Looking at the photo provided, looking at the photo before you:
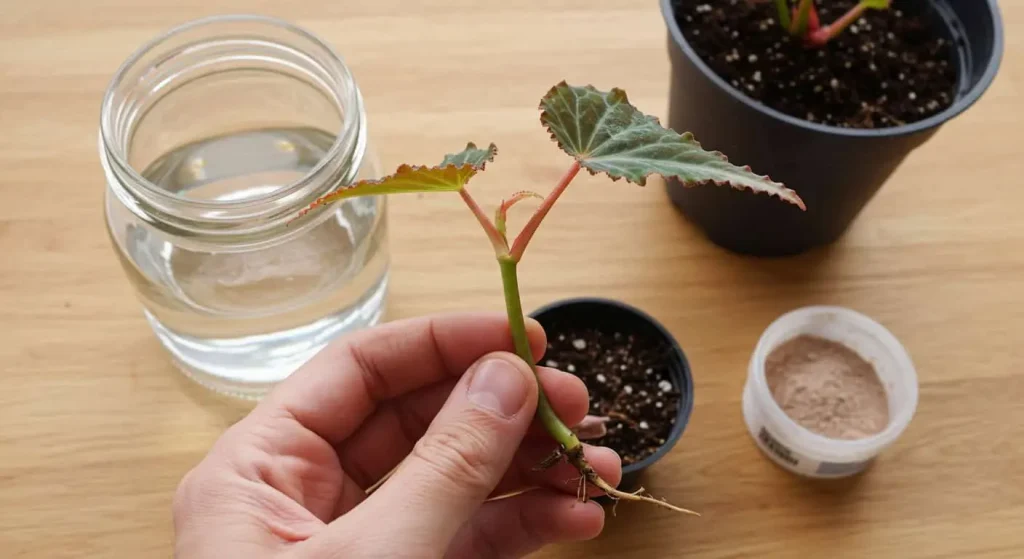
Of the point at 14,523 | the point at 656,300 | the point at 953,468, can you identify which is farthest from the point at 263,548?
the point at 953,468

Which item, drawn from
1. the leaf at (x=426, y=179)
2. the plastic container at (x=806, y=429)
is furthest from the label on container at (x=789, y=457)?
the leaf at (x=426, y=179)

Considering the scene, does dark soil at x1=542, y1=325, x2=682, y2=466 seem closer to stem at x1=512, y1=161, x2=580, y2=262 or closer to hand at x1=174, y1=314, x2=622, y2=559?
hand at x1=174, y1=314, x2=622, y2=559

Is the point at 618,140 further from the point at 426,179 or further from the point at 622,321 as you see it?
the point at 622,321

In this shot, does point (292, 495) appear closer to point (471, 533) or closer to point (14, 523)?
point (471, 533)

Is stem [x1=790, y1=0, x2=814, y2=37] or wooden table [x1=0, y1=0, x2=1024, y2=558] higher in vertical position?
stem [x1=790, y1=0, x2=814, y2=37]

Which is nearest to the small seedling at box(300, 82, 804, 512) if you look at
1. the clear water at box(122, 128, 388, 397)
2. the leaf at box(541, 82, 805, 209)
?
the leaf at box(541, 82, 805, 209)

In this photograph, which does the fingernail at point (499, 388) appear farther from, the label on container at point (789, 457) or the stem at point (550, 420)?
the label on container at point (789, 457)
